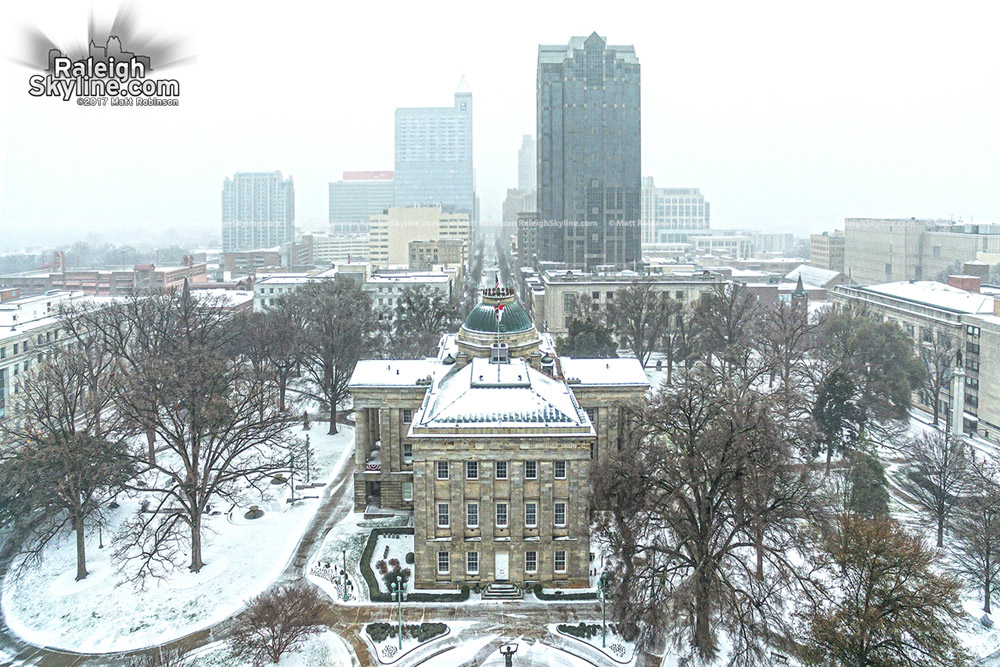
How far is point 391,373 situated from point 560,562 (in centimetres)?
1748

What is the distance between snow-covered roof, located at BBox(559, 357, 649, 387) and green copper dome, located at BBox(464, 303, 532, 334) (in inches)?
170

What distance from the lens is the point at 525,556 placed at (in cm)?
3775

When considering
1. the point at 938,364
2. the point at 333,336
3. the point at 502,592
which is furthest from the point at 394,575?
the point at 938,364

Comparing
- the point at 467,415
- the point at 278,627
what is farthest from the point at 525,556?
the point at 278,627

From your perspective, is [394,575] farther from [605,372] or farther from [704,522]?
A: [605,372]

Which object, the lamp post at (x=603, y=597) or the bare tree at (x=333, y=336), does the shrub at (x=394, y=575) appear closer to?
the lamp post at (x=603, y=597)

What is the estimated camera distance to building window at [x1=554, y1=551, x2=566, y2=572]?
3788 centimetres

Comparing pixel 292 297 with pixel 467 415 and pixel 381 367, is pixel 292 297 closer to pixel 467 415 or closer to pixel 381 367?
pixel 381 367

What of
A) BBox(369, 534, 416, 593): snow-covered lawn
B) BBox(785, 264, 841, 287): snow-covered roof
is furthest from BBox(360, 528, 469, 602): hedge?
BBox(785, 264, 841, 287): snow-covered roof

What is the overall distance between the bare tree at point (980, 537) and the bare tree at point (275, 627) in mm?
30116

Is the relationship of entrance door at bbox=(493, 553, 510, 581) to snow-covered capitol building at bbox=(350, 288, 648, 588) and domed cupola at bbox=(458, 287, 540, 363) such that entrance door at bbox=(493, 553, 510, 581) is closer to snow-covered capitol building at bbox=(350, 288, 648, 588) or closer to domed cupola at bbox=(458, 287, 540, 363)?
snow-covered capitol building at bbox=(350, 288, 648, 588)

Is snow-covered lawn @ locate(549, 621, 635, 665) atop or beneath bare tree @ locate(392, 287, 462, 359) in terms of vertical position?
beneath

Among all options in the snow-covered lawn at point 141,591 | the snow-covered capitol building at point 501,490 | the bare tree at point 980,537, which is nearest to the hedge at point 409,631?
the snow-covered capitol building at point 501,490

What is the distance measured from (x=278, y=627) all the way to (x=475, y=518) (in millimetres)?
10765
